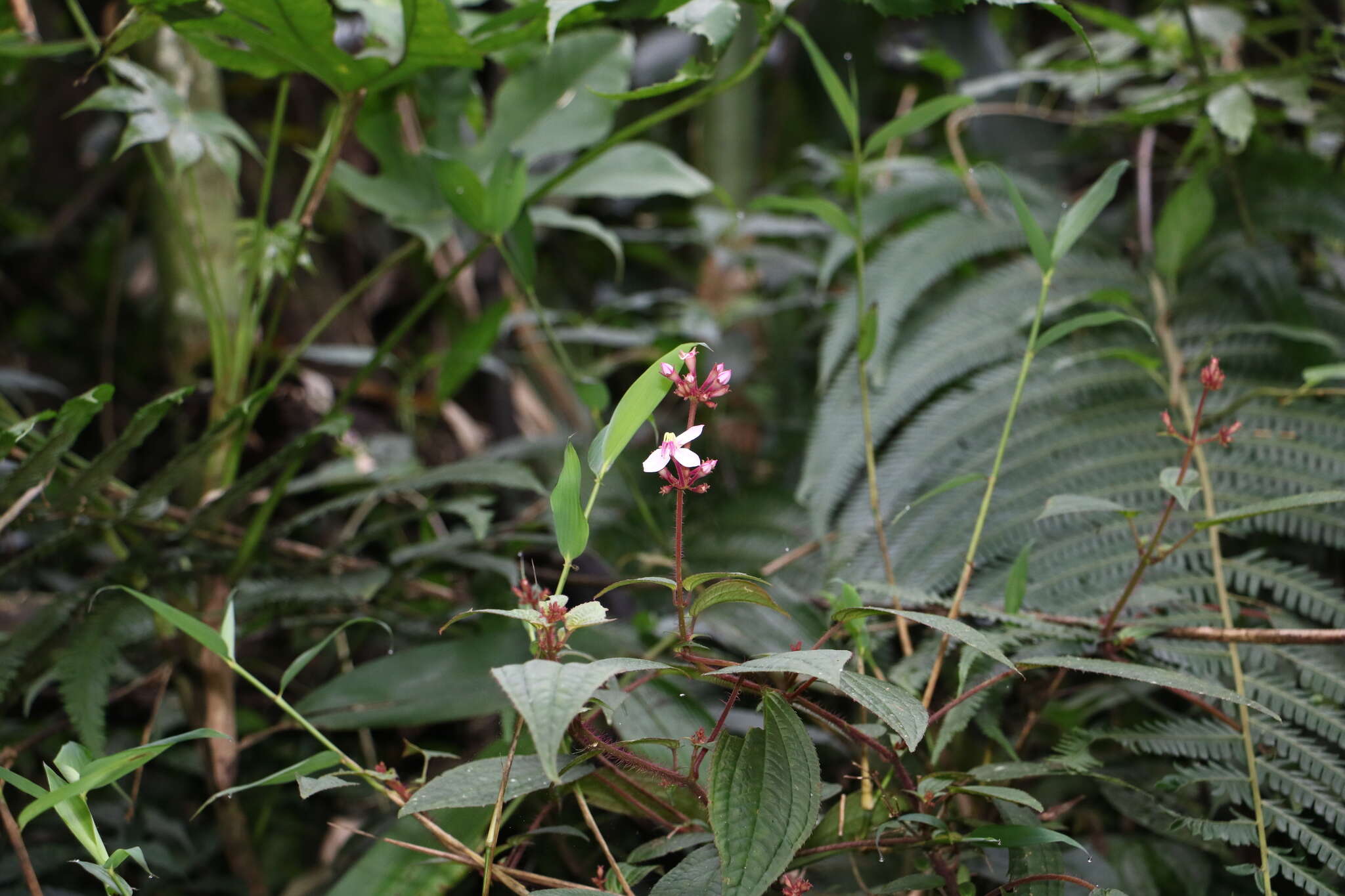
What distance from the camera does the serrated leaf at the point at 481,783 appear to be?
1.77ft

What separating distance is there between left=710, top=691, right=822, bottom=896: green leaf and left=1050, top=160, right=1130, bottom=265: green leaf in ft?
1.44

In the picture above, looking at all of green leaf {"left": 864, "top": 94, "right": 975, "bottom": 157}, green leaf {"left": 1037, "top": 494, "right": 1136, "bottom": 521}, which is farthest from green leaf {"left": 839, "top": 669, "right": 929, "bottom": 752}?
green leaf {"left": 864, "top": 94, "right": 975, "bottom": 157}

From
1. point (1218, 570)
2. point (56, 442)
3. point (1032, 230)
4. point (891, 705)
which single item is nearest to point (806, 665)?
point (891, 705)

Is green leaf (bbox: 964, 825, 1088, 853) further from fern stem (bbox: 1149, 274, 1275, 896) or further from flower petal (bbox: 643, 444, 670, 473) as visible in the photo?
flower petal (bbox: 643, 444, 670, 473)

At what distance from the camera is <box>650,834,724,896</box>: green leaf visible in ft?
1.72

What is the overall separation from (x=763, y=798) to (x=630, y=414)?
22 centimetres

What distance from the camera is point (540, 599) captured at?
0.52 m

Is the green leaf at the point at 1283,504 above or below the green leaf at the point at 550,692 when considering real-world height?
below

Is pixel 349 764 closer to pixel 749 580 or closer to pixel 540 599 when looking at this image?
pixel 540 599

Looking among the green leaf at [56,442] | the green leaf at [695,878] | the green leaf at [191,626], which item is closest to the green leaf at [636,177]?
the green leaf at [56,442]

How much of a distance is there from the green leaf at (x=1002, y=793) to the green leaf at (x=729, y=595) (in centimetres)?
18

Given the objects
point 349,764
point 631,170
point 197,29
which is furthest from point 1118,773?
point 197,29

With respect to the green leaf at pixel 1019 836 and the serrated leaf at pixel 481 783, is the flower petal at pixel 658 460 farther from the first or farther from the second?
the green leaf at pixel 1019 836

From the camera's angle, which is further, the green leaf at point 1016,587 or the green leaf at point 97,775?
the green leaf at point 1016,587
